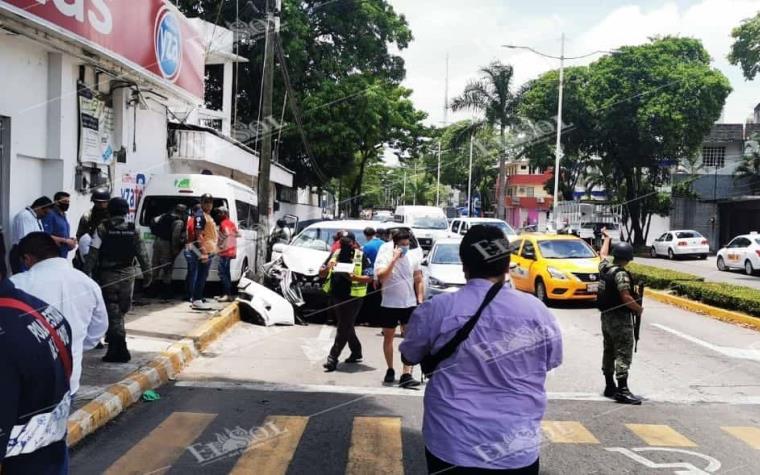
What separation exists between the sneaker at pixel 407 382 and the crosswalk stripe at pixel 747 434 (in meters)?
2.93

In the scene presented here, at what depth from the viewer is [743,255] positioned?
23.5 m

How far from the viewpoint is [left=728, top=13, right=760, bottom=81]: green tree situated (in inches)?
1185

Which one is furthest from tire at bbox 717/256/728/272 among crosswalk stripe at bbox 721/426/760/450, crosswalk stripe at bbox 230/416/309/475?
crosswalk stripe at bbox 230/416/309/475

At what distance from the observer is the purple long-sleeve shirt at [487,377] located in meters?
Result: 2.66

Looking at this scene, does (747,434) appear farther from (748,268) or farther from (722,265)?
(722,265)

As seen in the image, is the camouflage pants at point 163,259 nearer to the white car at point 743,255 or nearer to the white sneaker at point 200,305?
the white sneaker at point 200,305

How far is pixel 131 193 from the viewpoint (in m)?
13.2

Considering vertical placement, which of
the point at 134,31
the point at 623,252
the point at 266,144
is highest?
the point at 134,31

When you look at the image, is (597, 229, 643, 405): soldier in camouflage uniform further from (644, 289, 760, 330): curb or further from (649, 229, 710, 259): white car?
(649, 229, 710, 259): white car

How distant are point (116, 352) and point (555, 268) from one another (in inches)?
365

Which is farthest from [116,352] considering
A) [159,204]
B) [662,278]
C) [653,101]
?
[653,101]

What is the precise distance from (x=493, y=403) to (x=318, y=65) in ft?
89.5

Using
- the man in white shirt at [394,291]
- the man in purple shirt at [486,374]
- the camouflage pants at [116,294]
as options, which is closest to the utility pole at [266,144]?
the camouflage pants at [116,294]

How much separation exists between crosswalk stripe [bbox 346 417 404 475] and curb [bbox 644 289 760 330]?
28.6ft
